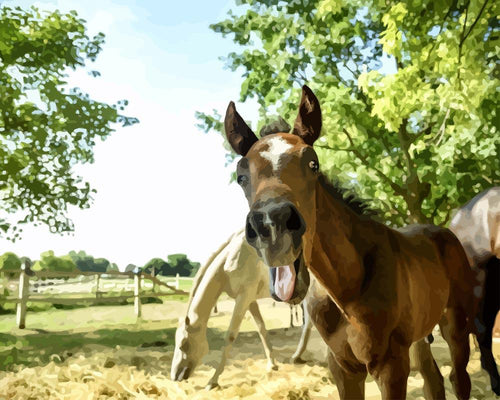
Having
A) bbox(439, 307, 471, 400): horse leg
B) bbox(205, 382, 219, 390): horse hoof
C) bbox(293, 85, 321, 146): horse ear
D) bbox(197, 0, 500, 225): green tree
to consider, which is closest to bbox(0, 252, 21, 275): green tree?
bbox(197, 0, 500, 225): green tree

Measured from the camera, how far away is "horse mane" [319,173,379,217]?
2.27 m

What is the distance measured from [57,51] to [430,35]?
7292 millimetres

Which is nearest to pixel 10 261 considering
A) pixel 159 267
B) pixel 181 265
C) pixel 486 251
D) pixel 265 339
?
pixel 159 267

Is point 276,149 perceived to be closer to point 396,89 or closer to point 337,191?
point 337,191

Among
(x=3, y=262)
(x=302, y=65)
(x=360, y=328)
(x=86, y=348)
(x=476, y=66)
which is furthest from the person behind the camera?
(x=3, y=262)

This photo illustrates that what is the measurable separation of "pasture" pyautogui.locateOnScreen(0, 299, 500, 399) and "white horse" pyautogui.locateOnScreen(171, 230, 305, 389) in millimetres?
264

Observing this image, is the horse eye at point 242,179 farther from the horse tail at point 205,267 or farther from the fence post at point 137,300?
the fence post at point 137,300

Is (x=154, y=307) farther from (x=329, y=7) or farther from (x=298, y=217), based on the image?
(x=298, y=217)

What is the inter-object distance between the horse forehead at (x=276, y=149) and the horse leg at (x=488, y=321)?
269 cm

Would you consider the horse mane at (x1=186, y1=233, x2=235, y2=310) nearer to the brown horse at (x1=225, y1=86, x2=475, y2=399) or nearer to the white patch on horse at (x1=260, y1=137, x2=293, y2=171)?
the brown horse at (x1=225, y1=86, x2=475, y2=399)

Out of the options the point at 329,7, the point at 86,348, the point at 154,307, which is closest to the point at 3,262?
the point at 154,307

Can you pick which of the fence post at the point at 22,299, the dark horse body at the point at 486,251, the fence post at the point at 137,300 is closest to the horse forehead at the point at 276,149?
the dark horse body at the point at 486,251

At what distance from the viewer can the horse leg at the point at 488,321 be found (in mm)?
3672

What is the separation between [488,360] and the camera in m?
3.73
